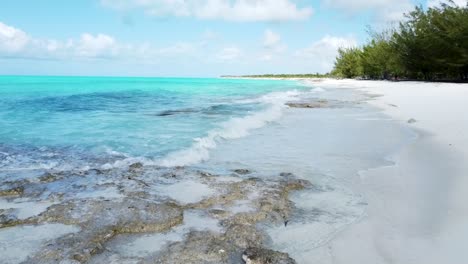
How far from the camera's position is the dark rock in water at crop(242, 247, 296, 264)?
3547 millimetres

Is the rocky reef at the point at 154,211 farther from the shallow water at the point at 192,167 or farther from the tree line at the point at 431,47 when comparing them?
the tree line at the point at 431,47

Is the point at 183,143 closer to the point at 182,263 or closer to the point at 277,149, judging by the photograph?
the point at 277,149

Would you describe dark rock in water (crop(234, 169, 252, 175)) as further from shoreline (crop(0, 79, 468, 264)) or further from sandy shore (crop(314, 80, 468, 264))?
sandy shore (crop(314, 80, 468, 264))

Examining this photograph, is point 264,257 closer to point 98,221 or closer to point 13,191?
point 98,221

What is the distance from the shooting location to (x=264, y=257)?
3.59 m

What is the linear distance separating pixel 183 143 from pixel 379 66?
2298 inches

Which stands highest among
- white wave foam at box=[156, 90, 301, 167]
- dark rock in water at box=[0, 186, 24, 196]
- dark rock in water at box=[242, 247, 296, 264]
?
dark rock in water at box=[242, 247, 296, 264]

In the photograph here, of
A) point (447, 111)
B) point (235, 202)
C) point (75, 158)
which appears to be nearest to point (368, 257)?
point (235, 202)

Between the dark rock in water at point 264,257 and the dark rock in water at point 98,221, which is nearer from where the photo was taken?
the dark rock in water at point 264,257

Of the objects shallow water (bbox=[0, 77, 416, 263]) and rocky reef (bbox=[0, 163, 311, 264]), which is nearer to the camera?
rocky reef (bbox=[0, 163, 311, 264])

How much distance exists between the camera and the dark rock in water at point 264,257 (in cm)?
355

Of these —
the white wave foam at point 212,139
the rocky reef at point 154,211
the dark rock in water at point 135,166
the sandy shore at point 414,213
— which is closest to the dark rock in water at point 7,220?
the rocky reef at point 154,211

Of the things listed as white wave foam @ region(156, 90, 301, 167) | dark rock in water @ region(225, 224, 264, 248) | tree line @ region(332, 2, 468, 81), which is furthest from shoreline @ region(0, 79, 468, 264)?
tree line @ region(332, 2, 468, 81)

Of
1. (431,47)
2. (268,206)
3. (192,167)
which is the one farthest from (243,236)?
(431,47)
